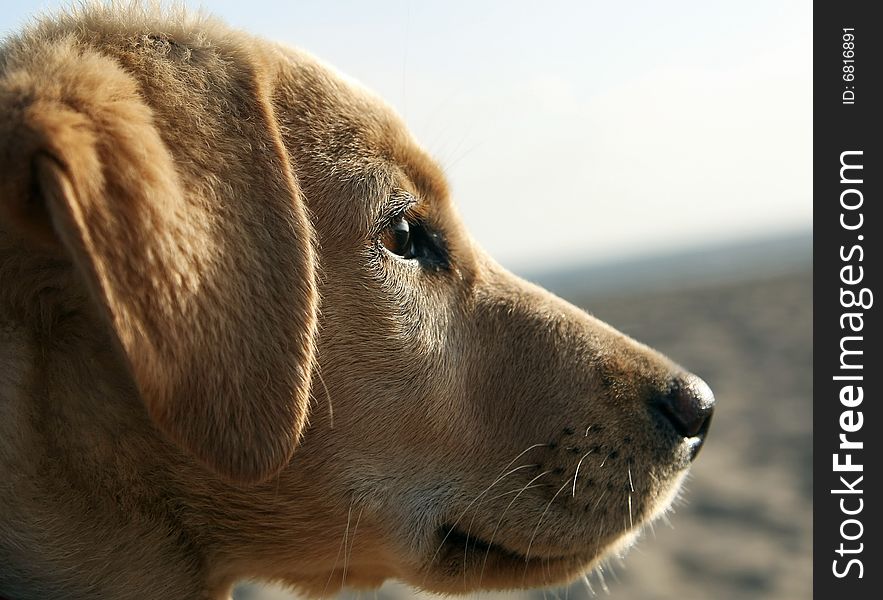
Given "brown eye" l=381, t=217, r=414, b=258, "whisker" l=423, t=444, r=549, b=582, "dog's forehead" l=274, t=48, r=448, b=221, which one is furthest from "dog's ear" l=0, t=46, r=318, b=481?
"whisker" l=423, t=444, r=549, b=582

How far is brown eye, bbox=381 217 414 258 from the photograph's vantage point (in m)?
2.98

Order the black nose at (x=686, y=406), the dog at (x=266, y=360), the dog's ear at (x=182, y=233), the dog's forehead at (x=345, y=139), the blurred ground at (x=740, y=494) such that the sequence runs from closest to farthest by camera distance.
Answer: the dog's ear at (x=182, y=233) → the dog at (x=266, y=360) → the dog's forehead at (x=345, y=139) → the black nose at (x=686, y=406) → the blurred ground at (x=740, y=494)

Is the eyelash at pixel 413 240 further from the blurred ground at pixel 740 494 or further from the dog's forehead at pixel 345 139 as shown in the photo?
the blurred ground at pixel 740 494

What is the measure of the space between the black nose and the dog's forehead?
3.05 ft

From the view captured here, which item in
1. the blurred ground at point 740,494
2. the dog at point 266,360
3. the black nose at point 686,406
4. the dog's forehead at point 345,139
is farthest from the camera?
the blurred ground at point 740,494

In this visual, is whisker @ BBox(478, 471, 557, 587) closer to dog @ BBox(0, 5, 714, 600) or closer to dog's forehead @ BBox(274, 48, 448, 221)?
dog @ BBox(0, 5, 714, 600)

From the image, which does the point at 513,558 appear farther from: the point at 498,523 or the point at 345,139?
the point at 345,139

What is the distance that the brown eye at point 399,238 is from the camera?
2.98 meters

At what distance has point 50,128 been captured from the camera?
2111 mm

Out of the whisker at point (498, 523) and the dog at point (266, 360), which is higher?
the dog at point (266, 360)

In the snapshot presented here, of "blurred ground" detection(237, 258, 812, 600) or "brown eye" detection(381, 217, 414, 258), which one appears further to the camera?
"blurred ground" detection(237, 258, 812, 600)

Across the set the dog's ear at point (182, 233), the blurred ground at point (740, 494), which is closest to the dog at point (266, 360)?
the dog's ear at point (182, 233)

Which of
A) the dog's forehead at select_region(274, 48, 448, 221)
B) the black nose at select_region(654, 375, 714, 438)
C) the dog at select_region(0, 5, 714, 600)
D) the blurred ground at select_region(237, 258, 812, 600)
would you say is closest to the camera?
the dog at select_region(0, 5, 714, 600)

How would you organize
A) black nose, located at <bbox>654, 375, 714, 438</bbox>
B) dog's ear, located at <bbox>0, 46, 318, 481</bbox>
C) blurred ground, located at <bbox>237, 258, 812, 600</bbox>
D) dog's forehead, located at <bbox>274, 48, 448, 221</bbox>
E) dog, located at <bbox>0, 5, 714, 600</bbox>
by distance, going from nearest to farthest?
dog's ear, located at <bbox>0, 46, 318, 481</bbox>
dog, located at <bbox>0, 5, 714, 600</bbox>
dog's forehead, located at <bbox>274, 48, 448, 221</bbox>
black nose, located at <bbox>654, 375, 714, 438</bbox>
blurred ground, located at <bbox>237, 258, 812, 600</bbox>
